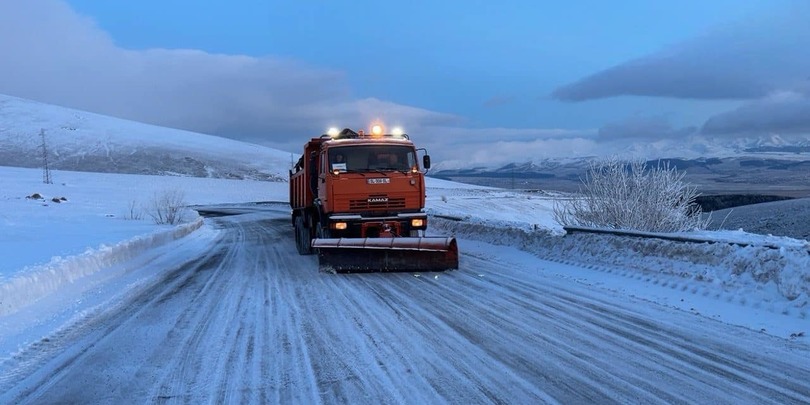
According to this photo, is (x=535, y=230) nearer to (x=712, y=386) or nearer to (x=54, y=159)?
(x=712, y=386)

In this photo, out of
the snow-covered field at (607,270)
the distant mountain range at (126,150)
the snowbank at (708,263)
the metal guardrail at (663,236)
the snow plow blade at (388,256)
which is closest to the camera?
the snow-covered field at (607,270)

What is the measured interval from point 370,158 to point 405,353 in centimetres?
805

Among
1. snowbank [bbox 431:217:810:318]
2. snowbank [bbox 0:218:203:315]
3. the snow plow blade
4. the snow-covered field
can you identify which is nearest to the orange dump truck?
the snow plow blade

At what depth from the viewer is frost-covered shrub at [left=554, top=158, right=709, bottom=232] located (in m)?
16.3

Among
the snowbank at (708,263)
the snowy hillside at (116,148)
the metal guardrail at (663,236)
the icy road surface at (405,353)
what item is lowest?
the icy road surface at (405,353)

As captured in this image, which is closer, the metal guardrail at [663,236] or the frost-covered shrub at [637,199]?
the metal guardrail at [663,236]

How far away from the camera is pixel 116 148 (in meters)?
118

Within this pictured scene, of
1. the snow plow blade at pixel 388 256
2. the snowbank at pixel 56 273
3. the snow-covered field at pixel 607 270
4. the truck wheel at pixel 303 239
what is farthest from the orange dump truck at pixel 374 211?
the snowbank at pixel 56 273

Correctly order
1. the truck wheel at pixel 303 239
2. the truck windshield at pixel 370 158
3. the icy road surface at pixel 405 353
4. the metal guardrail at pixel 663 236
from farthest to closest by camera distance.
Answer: the truck wheel at pixel 303 239
the truck windshield at pixel 370 158
the metal guardrail at pixel 663 236
the icy road surface at pixel 405 353

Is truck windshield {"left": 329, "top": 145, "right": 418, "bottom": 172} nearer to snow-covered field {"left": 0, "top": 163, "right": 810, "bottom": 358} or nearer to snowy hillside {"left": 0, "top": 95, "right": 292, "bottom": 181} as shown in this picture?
snow-covered field {"left": 0, "top": 163, "right": 810, "bottom": 358}

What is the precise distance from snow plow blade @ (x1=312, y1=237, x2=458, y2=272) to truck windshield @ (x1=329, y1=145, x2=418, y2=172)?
2.19 meters

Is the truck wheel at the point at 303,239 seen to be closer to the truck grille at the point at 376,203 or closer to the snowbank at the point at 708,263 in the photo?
the truck grille at the point at 376,203

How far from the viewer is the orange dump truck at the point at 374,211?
11891 mm

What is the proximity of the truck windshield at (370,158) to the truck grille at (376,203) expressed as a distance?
0.73 meters
